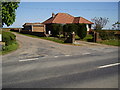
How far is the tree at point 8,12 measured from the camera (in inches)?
842

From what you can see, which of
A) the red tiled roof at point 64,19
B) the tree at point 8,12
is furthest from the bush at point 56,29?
the tree at point 8,12

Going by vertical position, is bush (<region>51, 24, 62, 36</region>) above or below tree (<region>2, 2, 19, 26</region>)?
below

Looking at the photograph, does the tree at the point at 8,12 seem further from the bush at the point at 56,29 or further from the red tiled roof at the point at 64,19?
the red tiled roof at the point at 64,19

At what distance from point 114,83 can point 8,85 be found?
498cm

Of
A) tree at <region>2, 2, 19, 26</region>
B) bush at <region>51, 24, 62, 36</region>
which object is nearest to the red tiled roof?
bush at <region>51, 24, 62, 36</region>

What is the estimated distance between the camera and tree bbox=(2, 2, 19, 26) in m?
21.4

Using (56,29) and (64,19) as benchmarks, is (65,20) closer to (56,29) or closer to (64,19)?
(64,19)

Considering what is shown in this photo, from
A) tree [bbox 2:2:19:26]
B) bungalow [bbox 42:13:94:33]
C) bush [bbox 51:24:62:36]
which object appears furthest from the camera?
bungalow [bbox 42:13:94:33]

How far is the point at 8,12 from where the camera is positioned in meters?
22.0

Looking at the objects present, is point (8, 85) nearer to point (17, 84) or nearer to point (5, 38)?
point (17, 84)

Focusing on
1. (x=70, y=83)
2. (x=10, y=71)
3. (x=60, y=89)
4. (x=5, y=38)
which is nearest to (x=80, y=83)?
(x=70, y=83)

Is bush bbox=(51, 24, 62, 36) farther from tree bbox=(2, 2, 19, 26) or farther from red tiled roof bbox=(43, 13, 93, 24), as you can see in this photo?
tree bbox=(2, 2, 19, 26)

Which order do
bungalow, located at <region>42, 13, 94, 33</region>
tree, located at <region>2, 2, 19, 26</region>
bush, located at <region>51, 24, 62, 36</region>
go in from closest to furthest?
tree, located at <region>2, 2, 19, 26</region> → bush, located at <region>51, 24, 62, 36</region> → bungalow, located at <region>42, 13, 94, 33</region>

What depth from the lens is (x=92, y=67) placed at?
1079 centimetres
